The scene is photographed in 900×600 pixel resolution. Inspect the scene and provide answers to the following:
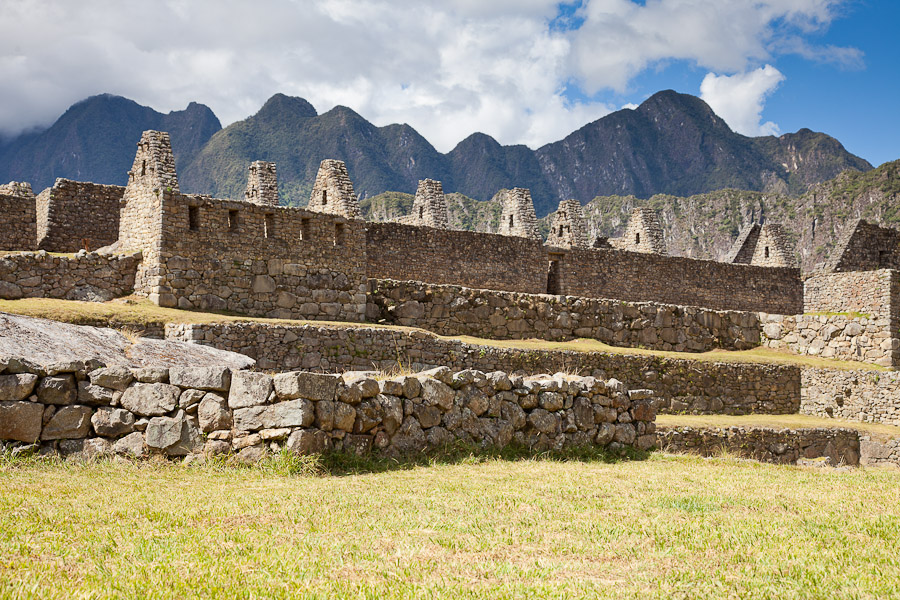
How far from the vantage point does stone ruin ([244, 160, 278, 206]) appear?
22672 mm

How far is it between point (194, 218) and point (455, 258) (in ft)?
29.0

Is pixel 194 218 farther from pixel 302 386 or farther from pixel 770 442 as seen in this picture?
pixel 770 442

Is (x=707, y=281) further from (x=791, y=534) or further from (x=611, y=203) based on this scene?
(x=611, y=203)

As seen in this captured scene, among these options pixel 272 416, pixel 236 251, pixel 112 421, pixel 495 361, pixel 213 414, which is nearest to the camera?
pixel 112 421

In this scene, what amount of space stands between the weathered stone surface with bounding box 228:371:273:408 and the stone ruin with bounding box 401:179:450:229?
17.1m

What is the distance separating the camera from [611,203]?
9612cm

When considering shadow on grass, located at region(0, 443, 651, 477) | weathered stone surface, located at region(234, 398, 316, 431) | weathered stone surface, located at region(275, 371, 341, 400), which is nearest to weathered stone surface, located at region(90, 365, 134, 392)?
shadow on grass, located at region(0, 443, 651, 477)

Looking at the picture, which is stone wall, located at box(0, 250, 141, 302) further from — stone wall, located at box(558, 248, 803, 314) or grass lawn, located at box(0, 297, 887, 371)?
stone wall, located at box(558, 248, 803, 314)

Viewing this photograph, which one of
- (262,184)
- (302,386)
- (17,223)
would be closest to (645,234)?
(262,184)

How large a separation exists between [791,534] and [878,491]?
10.8 feet

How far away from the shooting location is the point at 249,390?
343 inches

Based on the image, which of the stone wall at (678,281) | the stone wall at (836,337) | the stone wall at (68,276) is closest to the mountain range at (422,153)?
the stone wall at (678,281)

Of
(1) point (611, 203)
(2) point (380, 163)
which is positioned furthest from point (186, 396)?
(1) point (611, 203)

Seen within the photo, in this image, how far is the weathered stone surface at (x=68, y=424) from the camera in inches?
313
